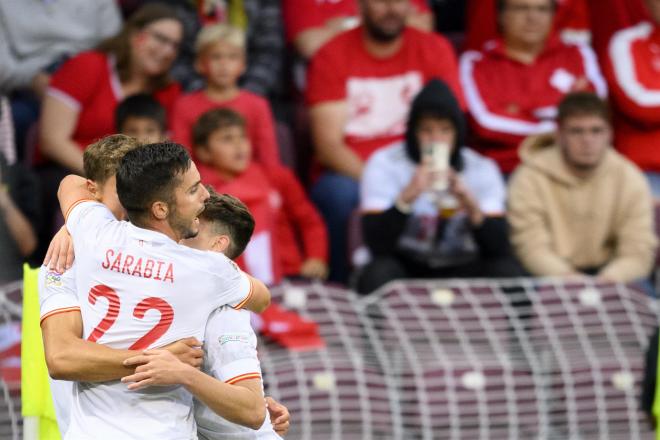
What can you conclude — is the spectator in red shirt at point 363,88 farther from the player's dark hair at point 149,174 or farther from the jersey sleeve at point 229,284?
the player's dark hair at point 149,174

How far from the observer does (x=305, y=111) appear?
24.0 ft

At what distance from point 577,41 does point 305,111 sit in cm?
151

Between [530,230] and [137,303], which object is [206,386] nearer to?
[137,303]

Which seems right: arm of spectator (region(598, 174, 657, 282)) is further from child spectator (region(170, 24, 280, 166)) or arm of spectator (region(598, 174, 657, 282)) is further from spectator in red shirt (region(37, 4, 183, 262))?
spectator in red shirt (region(37, 4, 183, 262))

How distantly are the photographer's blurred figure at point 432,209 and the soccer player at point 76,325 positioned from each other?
2855 mm

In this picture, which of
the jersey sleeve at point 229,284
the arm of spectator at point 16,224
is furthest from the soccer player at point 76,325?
the arm of spectator at point 16,224

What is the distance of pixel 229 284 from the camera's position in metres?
3.24

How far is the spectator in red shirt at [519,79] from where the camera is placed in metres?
7.14

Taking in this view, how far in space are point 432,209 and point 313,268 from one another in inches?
24.9

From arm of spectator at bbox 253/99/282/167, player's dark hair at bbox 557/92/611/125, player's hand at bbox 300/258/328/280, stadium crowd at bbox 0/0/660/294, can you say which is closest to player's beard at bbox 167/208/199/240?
stadium crowd at bbox 0/0/660/294

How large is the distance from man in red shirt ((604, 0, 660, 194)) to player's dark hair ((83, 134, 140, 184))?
4291 mm

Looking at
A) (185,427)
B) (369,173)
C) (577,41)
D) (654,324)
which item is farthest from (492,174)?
(185,427)

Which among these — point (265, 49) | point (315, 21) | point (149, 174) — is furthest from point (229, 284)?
point (315, 21)

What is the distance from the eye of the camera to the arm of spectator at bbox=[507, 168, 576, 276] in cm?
646
